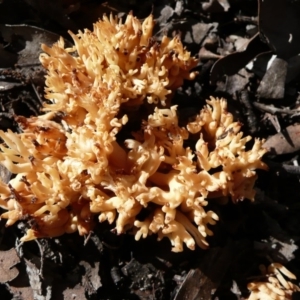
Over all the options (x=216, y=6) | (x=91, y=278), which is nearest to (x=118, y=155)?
(x=91, y=278)

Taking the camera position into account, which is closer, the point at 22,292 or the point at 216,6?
the point at 22,292

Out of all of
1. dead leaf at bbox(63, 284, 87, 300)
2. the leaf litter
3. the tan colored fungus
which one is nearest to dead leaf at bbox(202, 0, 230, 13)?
the leaf litter

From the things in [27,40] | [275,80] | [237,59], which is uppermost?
[27,40]

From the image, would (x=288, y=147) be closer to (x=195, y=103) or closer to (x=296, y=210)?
(x=296, y=210)

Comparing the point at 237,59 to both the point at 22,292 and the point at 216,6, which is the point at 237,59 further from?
the point at 22,292

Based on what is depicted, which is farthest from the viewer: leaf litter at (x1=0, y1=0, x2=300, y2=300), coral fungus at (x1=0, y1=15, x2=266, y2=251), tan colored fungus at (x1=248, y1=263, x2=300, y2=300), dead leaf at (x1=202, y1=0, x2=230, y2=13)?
dead leaf at (x1=202, y1=0, x2=230, y2=13)

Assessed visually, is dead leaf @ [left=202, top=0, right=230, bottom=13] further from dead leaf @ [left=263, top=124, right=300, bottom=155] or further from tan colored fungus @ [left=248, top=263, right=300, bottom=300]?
tan colored fungus @ [left=248, top=263, right=300, bottom=300]
